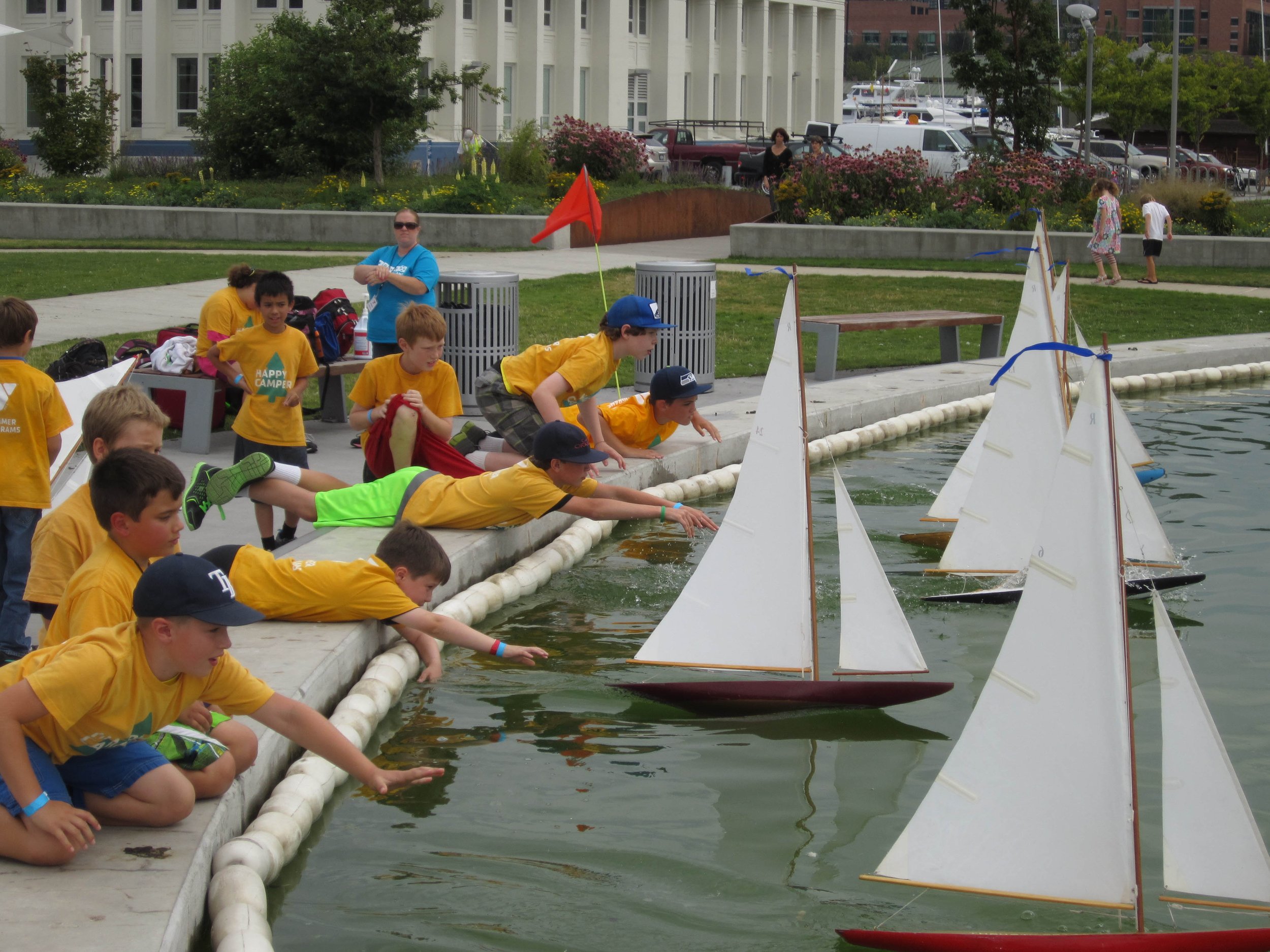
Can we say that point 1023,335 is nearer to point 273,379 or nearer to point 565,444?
point 565,444

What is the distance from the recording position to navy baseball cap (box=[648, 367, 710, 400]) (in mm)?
8781

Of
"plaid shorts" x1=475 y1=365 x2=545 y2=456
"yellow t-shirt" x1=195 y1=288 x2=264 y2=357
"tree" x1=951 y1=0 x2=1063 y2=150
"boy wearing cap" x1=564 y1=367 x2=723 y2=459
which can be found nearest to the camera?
"plaid shorts" x1=475 y1=365 x2=545 y2=456

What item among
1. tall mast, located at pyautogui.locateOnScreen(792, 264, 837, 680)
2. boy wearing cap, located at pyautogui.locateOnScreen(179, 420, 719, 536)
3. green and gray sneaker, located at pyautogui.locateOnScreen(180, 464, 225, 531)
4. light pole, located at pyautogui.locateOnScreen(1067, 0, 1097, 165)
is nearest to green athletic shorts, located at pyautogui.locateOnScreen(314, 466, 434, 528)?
boy wearing cap, located at pyautogui.locateOnScreen(179, 420, 719, 536)

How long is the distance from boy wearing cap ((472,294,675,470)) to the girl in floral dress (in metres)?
13.9

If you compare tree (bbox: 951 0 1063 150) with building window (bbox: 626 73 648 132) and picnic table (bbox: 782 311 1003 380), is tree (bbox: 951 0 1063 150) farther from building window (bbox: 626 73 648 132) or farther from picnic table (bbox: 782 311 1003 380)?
picnic table (bbox: 782 311 1003 380)

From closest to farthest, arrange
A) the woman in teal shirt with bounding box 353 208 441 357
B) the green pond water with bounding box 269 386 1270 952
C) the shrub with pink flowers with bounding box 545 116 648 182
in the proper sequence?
the green pond water with bounding box 269 386 1270 952
the woman in teal shirt with bounding box 353 208 441 357
the shrub with pink flowers with bounding box 545 116 648 182

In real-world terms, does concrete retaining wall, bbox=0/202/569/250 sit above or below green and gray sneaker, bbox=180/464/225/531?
above

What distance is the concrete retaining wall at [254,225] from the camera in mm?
25344

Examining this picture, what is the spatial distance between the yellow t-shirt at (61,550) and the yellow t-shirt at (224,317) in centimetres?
487

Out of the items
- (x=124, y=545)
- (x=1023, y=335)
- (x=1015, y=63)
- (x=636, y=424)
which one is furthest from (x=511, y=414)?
(x=1015, y=63)

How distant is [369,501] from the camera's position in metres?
7.75

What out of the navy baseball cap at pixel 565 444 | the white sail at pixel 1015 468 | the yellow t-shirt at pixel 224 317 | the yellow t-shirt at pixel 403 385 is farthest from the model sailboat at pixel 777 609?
the yellow t-shirt at pixel 224 317

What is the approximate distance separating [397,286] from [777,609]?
548 cm

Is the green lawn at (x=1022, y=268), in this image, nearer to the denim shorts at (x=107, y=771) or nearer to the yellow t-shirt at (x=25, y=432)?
the yellow t-shirt at (x=25, y=432)
